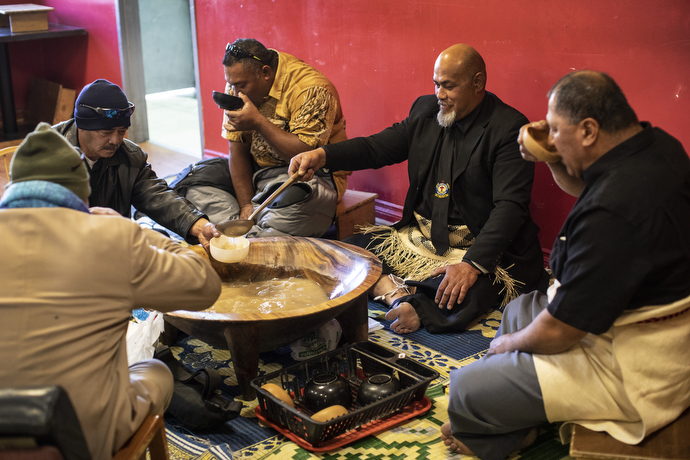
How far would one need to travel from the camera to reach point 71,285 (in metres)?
1.44

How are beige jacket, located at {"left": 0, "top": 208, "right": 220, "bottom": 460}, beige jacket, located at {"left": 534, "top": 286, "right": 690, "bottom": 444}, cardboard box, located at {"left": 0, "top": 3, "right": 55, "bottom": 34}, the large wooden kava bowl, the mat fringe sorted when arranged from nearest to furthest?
beige jacket, located at {"left": 0, "top": 208, "right": 220, "bottom": 460} → beige jacket, located at {"left": 534, "top": 286, "right": 690, "bottom": 444} → the large wooden kava bowl → the mat fringe → cardboard box, located at {"left": 0, "top": 3, "right": 55, "bottom": 34}

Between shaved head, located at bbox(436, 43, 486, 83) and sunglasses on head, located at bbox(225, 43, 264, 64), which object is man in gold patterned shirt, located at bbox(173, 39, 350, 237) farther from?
shaved head, located at bbox(436, 43, 486, 83)

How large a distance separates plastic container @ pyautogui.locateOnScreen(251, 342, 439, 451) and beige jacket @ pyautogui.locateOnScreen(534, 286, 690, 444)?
1.77 feet

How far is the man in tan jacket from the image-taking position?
1.41 metres

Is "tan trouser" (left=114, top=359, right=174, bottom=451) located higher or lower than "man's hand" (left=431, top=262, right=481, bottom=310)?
higher

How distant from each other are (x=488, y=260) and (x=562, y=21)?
125cm

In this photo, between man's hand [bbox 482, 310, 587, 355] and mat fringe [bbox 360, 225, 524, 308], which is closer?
man's hand [bbox 482, 310, 587, 355]

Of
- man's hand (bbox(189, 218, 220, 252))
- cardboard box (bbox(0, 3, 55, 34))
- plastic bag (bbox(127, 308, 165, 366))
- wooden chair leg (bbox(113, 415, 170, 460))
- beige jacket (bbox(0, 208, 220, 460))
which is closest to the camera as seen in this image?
beige jacket (bbox(0, 208, 220, 460))

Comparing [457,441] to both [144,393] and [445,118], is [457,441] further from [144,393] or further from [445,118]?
[445,118]

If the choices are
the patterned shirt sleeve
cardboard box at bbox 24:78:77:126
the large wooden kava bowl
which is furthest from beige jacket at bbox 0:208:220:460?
cardboard box at bbox 24:78:77:126

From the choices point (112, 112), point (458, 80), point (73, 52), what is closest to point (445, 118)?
point (458, 80)

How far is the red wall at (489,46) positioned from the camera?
298 cm

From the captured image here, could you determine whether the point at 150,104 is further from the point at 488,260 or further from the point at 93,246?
the point at 93,246

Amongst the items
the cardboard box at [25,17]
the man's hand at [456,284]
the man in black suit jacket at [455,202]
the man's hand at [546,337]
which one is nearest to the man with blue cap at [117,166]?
the man in black suit jacket at [455,202]
